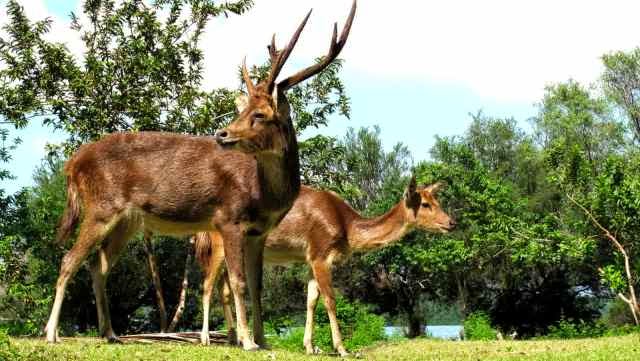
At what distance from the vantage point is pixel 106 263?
33.7 ft

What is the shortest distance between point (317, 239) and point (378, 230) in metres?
1.39

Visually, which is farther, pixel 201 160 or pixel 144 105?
pixel 144 105

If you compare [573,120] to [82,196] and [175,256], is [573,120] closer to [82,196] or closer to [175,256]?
[175,256]

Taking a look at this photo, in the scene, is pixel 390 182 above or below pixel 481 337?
above

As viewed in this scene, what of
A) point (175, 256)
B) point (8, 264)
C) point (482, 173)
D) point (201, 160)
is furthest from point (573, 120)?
point (201, 160)

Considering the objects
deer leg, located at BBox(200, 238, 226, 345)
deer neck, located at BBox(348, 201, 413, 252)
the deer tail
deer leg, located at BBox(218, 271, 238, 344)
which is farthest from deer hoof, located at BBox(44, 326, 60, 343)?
deer neck, located at BBox(348, 201, 413, 252)

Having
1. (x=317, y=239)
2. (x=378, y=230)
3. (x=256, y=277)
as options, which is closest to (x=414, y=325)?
(x=378, y=230)

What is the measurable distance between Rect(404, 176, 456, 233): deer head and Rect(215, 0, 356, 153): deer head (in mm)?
5804

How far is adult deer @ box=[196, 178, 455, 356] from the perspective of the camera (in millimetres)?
12789

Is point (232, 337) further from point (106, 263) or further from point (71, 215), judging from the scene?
point (71, 215)

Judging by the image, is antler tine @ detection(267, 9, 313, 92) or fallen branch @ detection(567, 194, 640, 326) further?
fallen branch @ detection(567, 194, 640, 326)

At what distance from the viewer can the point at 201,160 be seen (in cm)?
1009

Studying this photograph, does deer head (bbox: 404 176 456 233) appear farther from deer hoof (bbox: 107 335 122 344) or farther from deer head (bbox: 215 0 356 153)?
deer hoof (bbox: 107 335 122 344)

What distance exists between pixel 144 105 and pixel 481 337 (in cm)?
1181
